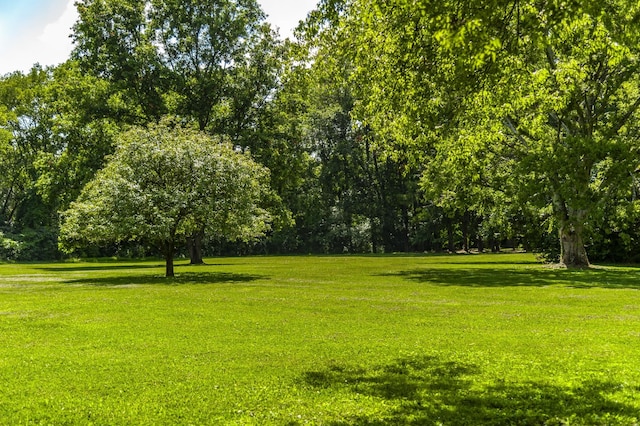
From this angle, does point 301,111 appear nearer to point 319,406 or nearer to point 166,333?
point 166,333

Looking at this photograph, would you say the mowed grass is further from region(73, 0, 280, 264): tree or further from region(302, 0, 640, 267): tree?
region(73, 0, 280, 264): tree

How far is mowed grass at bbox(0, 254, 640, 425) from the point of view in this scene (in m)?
7.21

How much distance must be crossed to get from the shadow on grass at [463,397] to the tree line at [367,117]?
15.8ft

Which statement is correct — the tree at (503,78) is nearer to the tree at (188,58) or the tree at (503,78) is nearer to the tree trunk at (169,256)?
the tree trunk at (169,256)

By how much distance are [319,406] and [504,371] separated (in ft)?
11.3

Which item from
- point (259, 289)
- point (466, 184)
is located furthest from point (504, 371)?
point (466, 184)

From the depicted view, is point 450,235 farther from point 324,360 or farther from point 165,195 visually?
point 324,360

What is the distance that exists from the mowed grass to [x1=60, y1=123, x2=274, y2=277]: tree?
8432 millimetres

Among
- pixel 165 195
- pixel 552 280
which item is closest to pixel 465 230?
pixel 552 280

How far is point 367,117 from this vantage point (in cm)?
2569

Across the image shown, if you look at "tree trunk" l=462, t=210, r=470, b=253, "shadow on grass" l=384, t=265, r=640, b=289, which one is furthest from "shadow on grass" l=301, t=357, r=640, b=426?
"tree trunk" l=462, t=210, r=470, b=253

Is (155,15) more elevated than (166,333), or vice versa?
(155,15)

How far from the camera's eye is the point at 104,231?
26.7 metres

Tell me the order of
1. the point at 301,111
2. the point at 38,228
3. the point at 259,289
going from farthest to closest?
the point at 38,228 → the point at 301,111 → the point at 259,289
